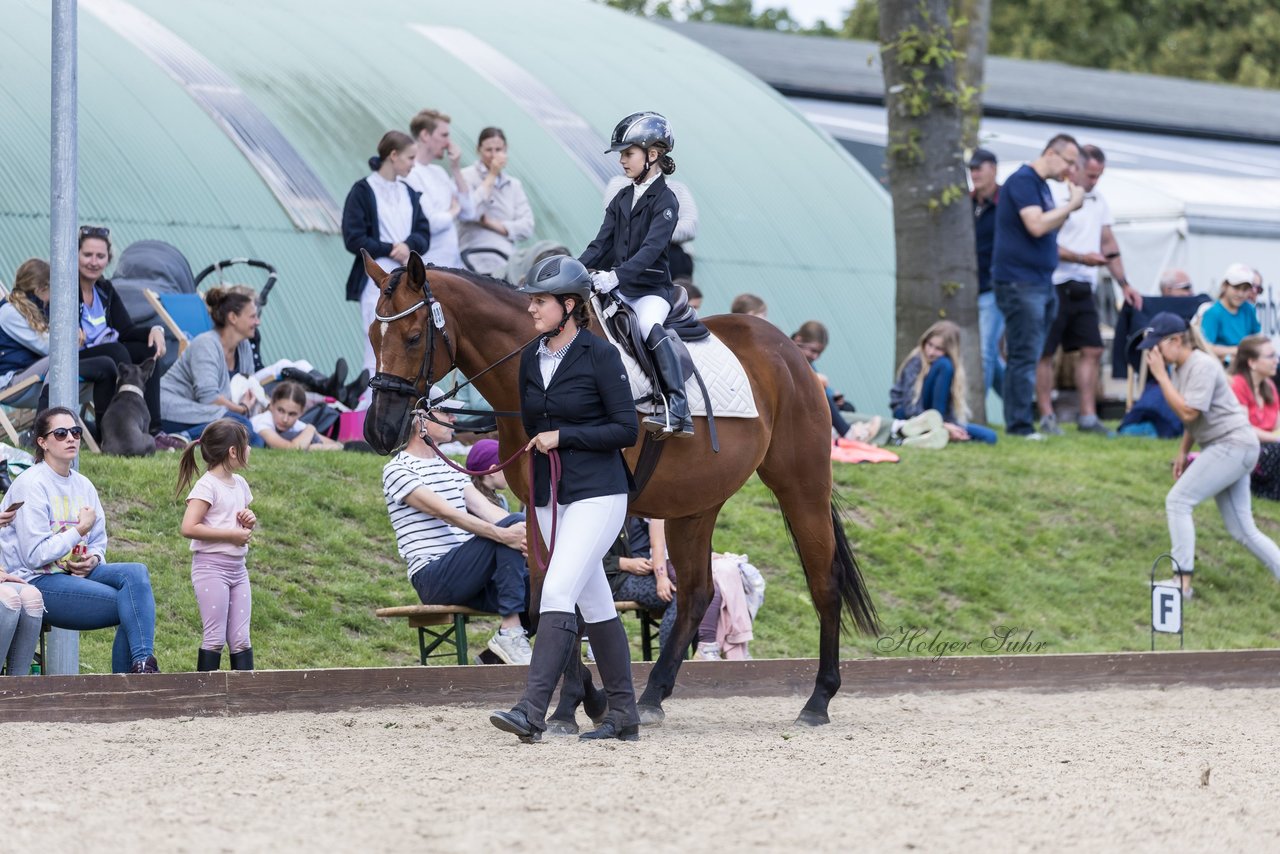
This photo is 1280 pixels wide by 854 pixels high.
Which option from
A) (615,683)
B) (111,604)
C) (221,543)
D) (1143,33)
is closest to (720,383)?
(615,683)

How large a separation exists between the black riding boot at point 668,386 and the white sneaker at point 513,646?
5.88ft

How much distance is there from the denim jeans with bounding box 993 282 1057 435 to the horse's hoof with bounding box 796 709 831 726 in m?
7.46

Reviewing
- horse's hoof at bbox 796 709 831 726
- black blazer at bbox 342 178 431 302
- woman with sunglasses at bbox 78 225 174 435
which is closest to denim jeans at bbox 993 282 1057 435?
black blazer at bbox 342 178 431 302

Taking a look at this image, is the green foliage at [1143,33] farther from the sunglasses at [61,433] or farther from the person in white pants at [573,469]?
the person in white pants at [573,469]

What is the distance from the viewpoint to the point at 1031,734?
818cm

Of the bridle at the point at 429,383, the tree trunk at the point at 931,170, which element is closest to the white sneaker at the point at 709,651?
the bridle at the point at 429,383

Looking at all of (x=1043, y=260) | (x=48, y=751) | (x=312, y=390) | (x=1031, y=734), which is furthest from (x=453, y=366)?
(x=1043, y=260)

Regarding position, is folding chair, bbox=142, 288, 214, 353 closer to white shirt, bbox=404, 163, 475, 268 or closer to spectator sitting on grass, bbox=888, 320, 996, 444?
white shirt, bbox=404, 163, 475, 268

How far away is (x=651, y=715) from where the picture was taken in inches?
320

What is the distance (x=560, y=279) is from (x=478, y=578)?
2.27 m

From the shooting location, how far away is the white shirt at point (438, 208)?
42.3ft

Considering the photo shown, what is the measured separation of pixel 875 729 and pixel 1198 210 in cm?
1207

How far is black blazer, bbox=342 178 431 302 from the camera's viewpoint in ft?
38.8

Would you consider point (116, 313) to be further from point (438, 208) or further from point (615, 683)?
point (615, 683)
